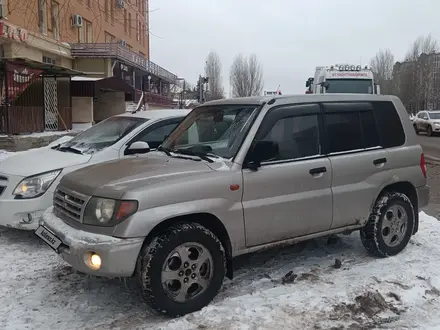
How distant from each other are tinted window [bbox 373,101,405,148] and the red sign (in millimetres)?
16046

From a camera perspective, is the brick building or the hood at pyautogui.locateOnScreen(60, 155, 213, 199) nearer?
the hood at pyautogui.locateOnScreen(60, 155, 213, 199)

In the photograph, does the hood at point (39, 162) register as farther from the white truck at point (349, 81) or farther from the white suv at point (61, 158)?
the white truck at point (349, 81)

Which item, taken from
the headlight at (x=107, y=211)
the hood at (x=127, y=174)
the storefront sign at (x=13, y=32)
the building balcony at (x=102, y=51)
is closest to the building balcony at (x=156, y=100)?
the building balcony at (x=102, y=51)

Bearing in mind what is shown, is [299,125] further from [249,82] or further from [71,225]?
[249,82]

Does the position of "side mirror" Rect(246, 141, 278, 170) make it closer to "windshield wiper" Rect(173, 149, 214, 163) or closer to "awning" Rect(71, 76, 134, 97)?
"windshield wiper" Rect(173, 149, 214, 163)

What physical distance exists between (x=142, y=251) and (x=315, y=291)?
167cm

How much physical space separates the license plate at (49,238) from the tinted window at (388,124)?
352 cm

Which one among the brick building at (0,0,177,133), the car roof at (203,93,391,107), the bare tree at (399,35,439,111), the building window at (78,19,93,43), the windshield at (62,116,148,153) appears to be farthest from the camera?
the bare tree at (399,35,439,111)

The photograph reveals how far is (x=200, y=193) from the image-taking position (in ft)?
12.7

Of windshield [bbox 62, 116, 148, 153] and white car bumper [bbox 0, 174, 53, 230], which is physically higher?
windshield [bbox 62, 116, 148, 153]

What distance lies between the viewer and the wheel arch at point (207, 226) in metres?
3.73

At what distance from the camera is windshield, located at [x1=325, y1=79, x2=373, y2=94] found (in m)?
18.4

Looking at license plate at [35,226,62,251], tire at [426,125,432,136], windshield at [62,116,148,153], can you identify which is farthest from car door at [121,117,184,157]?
tire at [426,125,432,136]

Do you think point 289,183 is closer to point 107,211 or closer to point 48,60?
point 107,211
